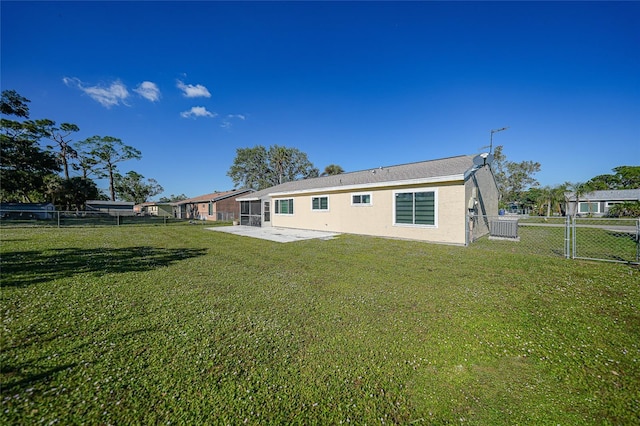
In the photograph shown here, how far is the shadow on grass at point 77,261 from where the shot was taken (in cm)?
545

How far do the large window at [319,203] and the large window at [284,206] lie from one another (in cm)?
260

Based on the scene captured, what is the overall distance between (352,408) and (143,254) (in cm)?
898

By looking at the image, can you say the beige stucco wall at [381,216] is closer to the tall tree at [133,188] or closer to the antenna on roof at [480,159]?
the antenna on roof at [480,159]

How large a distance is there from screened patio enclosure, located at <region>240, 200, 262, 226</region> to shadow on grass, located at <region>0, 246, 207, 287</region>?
12.0m

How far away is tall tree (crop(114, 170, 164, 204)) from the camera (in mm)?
59906

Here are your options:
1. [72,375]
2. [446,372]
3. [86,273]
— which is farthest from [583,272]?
[86,273]

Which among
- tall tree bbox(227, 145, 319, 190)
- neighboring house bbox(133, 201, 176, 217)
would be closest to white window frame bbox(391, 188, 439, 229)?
tall tree bbox(227, 145, 319, 190)

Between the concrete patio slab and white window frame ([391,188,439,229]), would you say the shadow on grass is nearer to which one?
the concrete patio slab

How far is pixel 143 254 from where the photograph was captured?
27.2 ft

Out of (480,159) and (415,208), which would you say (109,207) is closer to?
(415,208)

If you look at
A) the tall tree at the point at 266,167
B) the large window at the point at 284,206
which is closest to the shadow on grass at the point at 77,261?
the large window at the point at 284,206

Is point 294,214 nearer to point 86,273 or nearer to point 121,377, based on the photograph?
point 86,273

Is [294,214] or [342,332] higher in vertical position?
[294,214]

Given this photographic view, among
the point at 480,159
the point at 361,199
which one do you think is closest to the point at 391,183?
the point at 361,199
